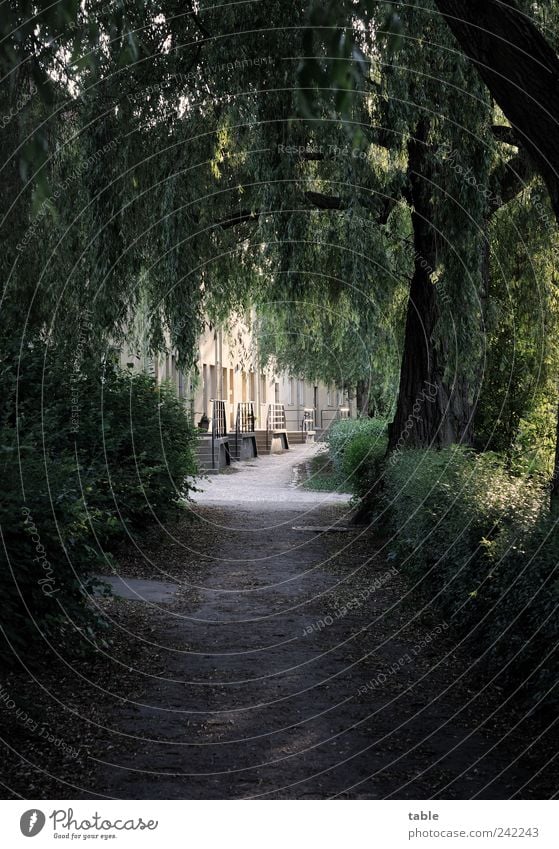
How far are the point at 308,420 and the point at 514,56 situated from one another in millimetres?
42311

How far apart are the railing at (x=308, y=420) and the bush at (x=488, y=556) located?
120ft

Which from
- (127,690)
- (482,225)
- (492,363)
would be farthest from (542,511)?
(492,363)

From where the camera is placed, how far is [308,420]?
48.0 metres

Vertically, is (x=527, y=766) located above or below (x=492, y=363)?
below

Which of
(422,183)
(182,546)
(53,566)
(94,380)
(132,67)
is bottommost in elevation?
(182,546)

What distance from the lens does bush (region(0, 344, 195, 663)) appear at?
617 cm

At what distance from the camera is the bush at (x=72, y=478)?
243 inches

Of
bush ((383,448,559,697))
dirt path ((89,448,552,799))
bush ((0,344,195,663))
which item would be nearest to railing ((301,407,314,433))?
bush ((0,344,195,663))

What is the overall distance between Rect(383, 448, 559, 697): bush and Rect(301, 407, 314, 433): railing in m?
36.5

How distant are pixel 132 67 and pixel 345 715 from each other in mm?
7231

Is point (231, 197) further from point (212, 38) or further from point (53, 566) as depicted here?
point (53, 566)

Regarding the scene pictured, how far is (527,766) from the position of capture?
4852mm

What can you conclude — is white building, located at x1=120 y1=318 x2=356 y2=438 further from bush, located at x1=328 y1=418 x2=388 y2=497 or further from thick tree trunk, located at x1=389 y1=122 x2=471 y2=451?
thick tree trunk, located at x1=389 y1=122 x2=471 y2=451

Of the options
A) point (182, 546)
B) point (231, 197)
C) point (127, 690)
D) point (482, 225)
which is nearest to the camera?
point (127, 690)
